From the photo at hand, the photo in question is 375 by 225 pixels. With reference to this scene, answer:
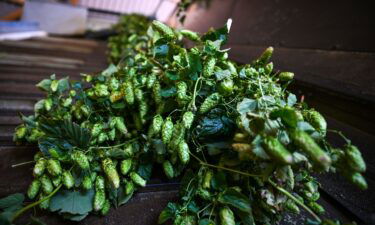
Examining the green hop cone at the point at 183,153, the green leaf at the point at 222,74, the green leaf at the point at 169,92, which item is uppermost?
the green leaf at the point at 222,74

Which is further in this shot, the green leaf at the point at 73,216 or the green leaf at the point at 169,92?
the green leaf at the point at 169,92

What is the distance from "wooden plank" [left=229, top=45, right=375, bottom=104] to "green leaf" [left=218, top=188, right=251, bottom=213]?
0.86 metres

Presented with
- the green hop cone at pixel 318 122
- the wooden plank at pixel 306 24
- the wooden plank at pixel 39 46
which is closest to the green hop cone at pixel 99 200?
the green hop cone at pixel 318 122

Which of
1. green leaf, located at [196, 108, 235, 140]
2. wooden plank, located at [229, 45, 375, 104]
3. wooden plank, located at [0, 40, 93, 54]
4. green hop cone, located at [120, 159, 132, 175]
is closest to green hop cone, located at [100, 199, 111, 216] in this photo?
green hop cone, located at [120, 159, 132, 175]

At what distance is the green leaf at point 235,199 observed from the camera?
81cm

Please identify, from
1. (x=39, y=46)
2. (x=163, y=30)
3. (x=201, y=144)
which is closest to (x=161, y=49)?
(x=163, y=30)

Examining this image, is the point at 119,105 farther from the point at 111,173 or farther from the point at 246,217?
the point at 246,217

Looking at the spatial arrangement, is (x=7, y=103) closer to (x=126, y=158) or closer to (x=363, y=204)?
(x=126, y=158)

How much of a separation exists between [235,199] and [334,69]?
1147 mm

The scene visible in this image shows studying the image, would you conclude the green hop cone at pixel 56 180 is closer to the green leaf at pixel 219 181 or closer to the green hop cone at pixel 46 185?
the green hop cone at pixel 46 185

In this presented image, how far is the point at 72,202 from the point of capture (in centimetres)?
91

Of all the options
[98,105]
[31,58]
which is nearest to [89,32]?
[31,58]

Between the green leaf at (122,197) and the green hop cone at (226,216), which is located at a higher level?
the green hop cone at (226,216)

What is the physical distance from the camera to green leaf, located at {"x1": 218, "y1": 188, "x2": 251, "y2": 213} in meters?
0.81
